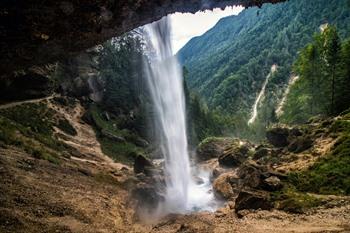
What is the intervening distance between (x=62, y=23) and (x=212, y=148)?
167ft

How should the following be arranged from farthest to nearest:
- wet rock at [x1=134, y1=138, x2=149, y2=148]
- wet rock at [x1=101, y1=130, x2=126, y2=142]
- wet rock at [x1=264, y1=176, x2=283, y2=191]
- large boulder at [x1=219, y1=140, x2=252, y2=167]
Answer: wet rock at [x1=134, y1=138, x2=149, y2=148], wet rock at [x1=101, y1=130, x2=126, y2=142], large boulder at [x1=219, y1=140, x2=252, y2=167], wet rock at [x1=264, y1=176, x2=283, y2=191]

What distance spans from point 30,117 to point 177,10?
2983 centimetres

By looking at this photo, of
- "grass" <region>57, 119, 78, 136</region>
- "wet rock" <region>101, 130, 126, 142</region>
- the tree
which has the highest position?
the tree

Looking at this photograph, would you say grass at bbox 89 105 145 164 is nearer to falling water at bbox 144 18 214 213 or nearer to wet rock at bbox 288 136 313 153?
falling water at bbox 144 18 214 213

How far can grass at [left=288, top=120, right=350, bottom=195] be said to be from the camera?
26.5 metres

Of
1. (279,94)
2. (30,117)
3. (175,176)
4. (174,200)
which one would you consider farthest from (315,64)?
(279,94)

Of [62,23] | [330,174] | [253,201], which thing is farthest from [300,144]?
[62,23]

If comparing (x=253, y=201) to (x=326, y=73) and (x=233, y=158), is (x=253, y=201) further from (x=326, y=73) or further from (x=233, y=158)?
(x=326, y=73)

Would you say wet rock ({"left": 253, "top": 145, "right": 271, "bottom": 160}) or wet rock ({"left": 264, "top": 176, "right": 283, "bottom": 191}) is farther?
wet rock ({"left": 253, "top": 145, "right": 271, "bottom": 160})

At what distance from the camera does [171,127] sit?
62156mm

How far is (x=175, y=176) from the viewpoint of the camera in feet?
139

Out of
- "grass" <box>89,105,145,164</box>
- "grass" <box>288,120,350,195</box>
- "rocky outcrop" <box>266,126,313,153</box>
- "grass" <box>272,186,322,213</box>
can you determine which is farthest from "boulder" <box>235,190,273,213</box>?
"grass" <box>89,105,145,164</box>

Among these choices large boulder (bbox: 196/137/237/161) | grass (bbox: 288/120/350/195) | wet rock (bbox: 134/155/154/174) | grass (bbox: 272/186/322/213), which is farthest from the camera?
large boulder (bbox: 196/137/237/161)

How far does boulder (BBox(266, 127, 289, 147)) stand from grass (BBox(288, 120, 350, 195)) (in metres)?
12.0
